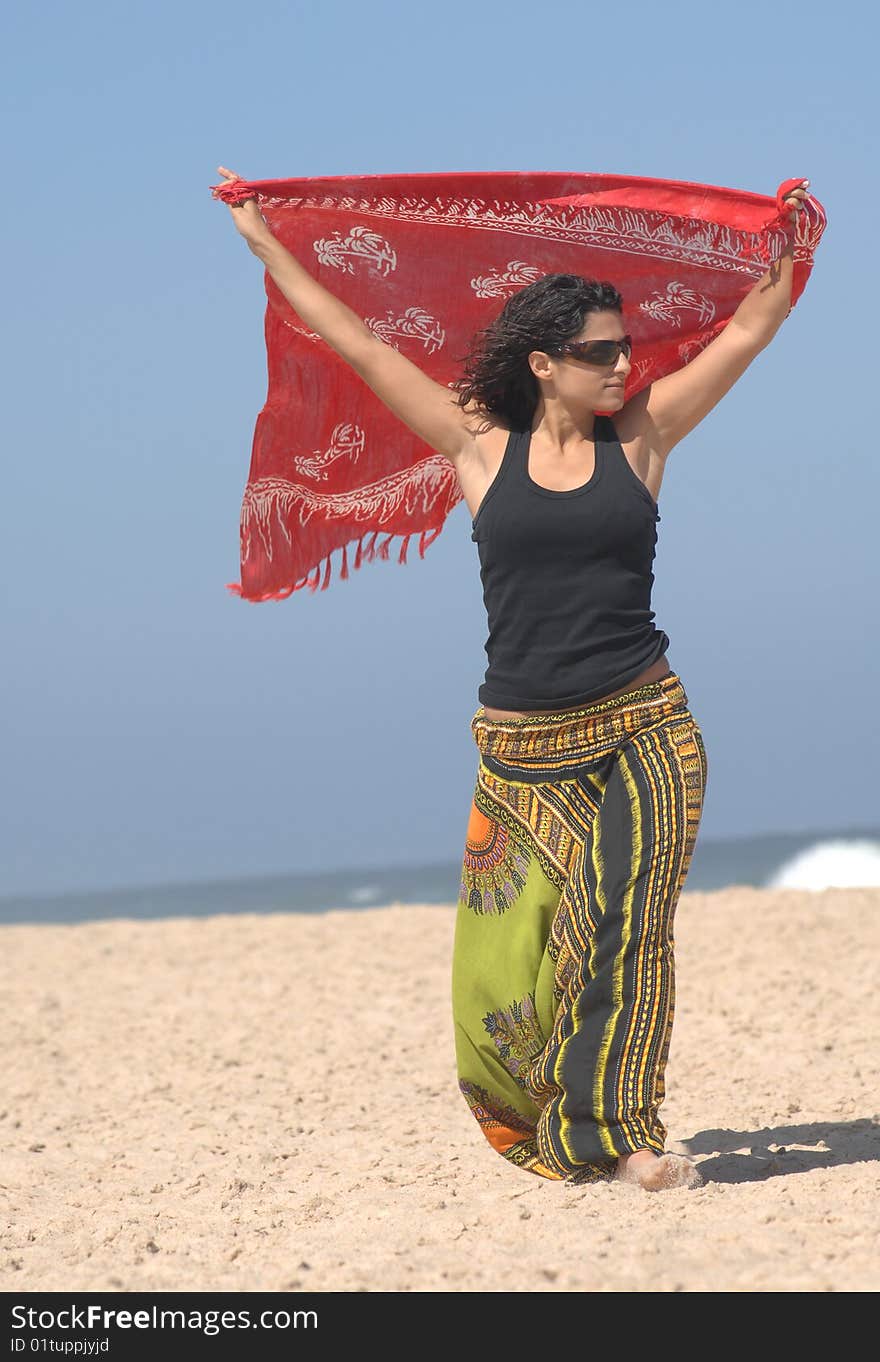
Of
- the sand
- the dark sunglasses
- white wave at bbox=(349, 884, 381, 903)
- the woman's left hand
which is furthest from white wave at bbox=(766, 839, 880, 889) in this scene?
the dark sunglasses

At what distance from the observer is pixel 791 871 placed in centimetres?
2731

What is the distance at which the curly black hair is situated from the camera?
4.08 metres

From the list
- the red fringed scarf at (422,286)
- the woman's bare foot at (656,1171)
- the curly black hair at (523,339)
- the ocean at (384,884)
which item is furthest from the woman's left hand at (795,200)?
the ocean at (384,884)

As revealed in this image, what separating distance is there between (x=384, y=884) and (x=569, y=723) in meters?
28.0

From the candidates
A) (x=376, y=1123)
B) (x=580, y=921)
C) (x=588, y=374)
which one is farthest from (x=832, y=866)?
(x=588, y=374)

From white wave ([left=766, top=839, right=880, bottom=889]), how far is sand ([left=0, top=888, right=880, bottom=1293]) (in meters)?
15.4

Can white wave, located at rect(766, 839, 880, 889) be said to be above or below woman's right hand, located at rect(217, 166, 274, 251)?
below

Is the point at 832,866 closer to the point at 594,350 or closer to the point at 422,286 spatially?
the point at 422,286

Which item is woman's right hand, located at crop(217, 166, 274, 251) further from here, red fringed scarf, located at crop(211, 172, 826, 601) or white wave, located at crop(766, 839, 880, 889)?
white wave, located at crop(766, 839, 880, 889)

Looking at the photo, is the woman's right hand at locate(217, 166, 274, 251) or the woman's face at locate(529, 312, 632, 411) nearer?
the woman's face at locate(529, 312, 632, 411)
